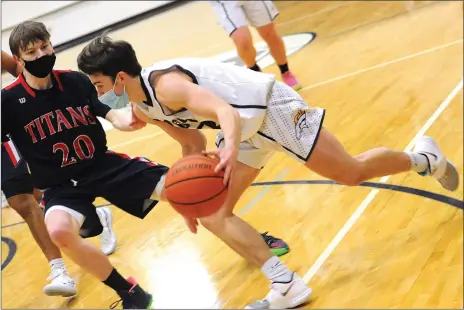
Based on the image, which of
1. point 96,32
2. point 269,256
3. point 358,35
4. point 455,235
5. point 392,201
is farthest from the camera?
point 96,32

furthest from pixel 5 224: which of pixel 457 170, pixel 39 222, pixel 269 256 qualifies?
pixel 457 170

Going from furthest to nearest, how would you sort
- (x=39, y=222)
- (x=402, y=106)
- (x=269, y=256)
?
(x=402, y=106) → (x=39, y=222) → (x=269, y=256)

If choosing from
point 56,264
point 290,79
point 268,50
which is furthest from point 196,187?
point 268,50

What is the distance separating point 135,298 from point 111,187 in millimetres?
620

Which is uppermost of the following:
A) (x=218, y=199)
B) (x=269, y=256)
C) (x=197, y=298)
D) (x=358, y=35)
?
(x=218, y=199)

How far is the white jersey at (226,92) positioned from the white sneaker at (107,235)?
163 cm

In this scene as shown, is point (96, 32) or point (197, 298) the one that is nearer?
point (197, 298)

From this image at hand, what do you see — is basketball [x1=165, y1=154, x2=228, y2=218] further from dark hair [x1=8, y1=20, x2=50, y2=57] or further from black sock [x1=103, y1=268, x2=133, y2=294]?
dark hair [x1=8, y1=20, x2=50, y2=57]

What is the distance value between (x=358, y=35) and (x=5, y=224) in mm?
4921

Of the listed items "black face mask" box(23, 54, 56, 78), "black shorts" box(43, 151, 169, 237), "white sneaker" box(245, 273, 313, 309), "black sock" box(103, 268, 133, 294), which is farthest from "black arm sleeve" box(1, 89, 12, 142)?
"white sneaker" box(245, 273, 313, 309)

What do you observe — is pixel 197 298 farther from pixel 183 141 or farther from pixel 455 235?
pixel 455 235

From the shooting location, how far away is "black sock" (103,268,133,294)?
3.57 m

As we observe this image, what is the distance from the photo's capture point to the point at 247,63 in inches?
265

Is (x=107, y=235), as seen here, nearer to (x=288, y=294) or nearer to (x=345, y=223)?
(x=345, y=223)
